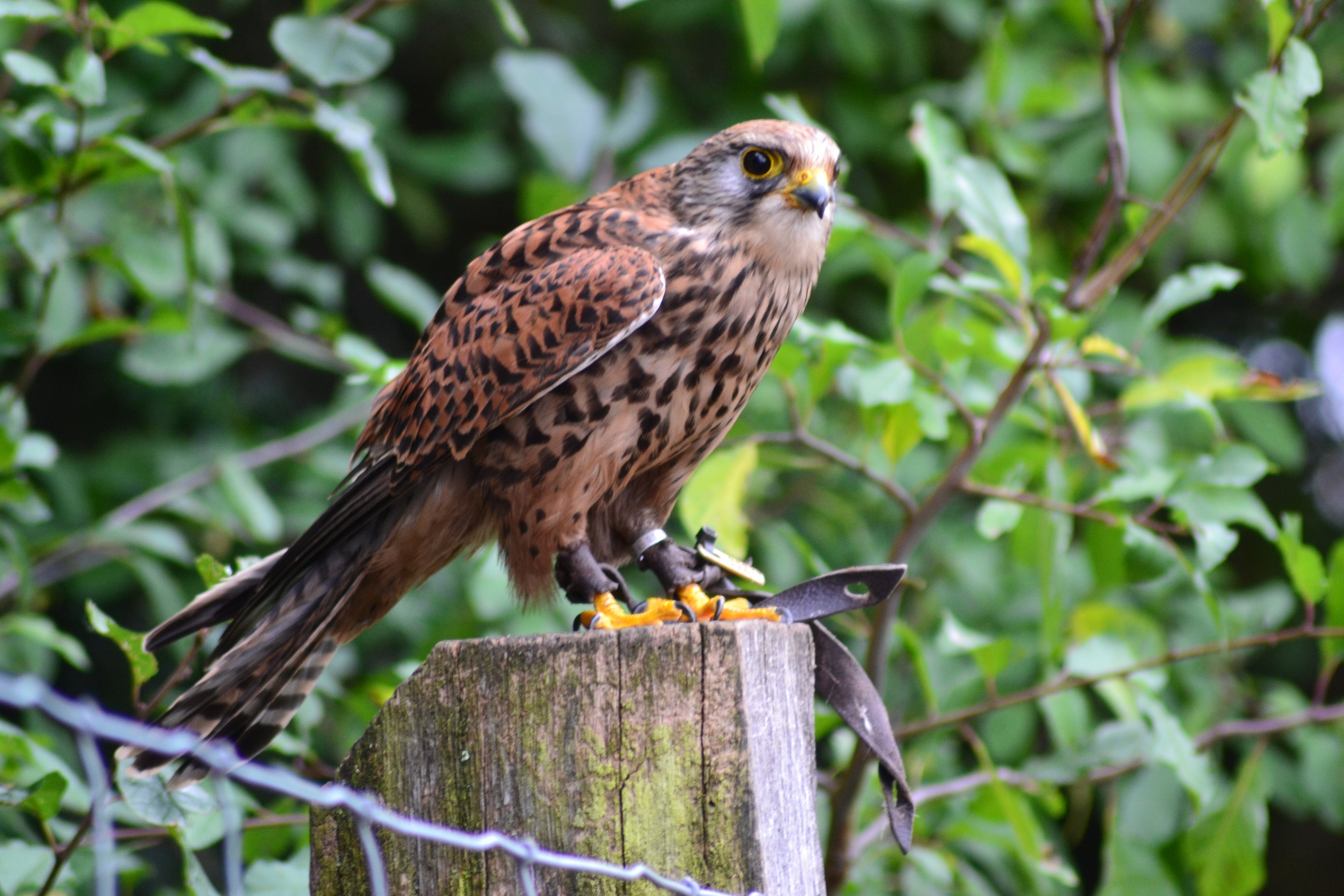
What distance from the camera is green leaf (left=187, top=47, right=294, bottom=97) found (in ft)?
6.77

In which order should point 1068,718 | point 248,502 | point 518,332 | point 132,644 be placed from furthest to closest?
point 248,502 < point 1068,718 < point 518,332 < point 132,644

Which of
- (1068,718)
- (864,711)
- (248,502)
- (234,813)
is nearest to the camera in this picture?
(234,813)

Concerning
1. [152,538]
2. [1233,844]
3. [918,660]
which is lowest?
[1233,844]

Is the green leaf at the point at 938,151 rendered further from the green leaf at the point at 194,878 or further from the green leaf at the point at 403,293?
the green leaf at the point at 194,878

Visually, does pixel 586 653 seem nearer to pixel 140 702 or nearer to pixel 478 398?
pixel 478 398

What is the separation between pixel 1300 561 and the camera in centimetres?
219

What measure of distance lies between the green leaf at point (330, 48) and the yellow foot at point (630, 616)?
1.11 meters

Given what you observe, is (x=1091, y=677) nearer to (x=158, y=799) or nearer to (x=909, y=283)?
(x=909, y=283)

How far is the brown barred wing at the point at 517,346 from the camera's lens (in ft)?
6.08

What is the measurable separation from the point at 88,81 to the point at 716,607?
131 centimetres

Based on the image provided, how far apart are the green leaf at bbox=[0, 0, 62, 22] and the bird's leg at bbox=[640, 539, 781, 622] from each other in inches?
50.9

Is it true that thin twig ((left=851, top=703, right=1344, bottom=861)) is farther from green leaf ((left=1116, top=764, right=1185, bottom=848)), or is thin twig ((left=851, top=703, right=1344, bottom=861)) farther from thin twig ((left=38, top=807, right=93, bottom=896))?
thin twig ((left=38, top=807, right=93, bottom=896))

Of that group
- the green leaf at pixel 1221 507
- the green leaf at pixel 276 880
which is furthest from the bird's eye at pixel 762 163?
the green leaf at pixel 276 880

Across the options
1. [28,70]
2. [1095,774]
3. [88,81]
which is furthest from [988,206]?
[28,70]
